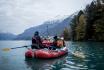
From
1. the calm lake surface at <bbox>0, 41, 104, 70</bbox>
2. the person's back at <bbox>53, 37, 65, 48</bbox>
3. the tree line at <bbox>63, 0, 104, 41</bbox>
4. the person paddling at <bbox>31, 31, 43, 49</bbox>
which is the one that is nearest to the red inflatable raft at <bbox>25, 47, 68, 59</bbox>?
the calm lake surface at <bbox>0, 41, 104, 70</bbox>

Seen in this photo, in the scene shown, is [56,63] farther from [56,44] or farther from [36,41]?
[56,44]

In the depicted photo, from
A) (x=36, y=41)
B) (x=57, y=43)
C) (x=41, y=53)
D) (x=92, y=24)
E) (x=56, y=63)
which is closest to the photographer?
(x=56, y=63)

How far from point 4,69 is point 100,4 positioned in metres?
76.0

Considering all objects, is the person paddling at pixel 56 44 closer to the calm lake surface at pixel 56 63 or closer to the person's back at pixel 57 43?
the person's back at pixel 57 43

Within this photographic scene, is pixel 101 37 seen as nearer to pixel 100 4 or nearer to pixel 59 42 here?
pixel 100 4

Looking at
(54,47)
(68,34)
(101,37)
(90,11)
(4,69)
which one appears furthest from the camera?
(68,34)

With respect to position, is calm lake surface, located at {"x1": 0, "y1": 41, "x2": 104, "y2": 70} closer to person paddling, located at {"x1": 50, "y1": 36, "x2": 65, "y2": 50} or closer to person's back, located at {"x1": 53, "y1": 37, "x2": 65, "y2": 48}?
person paddling, located at {"x1": 50, "y1": 36, "x2": 65, "y2": 50}

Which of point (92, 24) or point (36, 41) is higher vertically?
point (92, 24)

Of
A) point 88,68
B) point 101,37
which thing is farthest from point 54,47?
A: point 101,37

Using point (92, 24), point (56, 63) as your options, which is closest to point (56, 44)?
point (56, 63)

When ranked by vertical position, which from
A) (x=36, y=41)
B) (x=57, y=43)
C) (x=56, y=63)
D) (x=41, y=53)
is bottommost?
(x=56, y=63)

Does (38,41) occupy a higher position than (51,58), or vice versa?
(38,41)

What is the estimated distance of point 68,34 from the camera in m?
134

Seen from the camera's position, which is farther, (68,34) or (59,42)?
(68,34)
